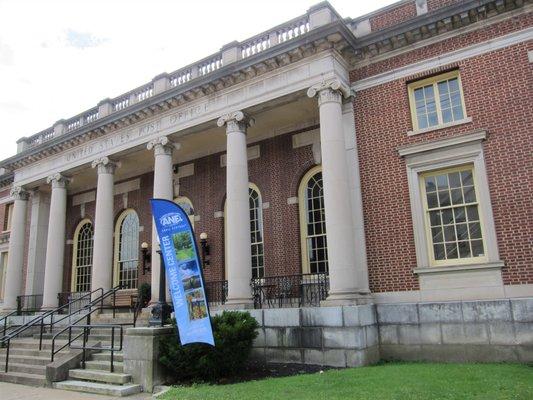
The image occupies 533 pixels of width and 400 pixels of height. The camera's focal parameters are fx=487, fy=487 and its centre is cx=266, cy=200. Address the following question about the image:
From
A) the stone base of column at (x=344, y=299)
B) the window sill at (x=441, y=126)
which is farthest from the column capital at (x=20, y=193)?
the window sill at (x=441, y=126)

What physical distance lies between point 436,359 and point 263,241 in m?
7.76

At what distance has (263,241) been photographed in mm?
18047

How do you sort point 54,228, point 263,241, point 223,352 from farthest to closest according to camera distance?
1. point 54,228
2. point 263,241
3. point 223,352

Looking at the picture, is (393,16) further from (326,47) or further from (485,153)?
(485,153)

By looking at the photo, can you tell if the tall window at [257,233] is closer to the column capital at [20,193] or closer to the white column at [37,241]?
the white column at [37,241]

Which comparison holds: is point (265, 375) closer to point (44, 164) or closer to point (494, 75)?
point (494, 75)

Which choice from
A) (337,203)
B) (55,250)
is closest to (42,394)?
(337,203)

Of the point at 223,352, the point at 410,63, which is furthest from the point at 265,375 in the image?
the point at 410,63

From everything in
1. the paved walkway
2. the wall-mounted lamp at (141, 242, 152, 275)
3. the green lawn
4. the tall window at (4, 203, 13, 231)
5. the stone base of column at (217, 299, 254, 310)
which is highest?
the tall window at (4, 203, 13, 231)

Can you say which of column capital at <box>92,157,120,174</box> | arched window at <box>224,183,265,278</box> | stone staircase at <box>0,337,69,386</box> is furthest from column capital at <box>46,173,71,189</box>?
arched window at <box>224,183,265,278</box>

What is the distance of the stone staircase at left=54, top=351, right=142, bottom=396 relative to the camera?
10344 mm

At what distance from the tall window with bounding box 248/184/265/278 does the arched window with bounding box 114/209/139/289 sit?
6874 millimetres

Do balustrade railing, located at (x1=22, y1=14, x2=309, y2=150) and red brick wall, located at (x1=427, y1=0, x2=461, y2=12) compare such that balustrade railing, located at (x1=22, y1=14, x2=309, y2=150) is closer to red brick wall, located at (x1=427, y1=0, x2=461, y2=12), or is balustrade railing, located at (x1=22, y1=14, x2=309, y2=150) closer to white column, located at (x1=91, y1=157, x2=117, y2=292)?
white column, located at (x1=91, y1=157, x2=117, y2=292)

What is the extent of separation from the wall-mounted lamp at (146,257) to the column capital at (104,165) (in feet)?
11.5
